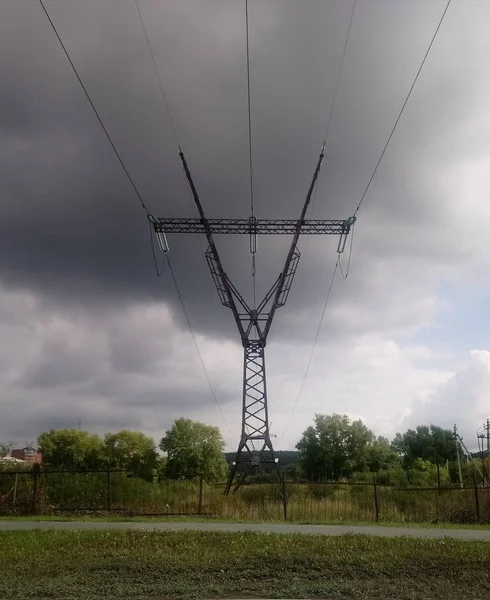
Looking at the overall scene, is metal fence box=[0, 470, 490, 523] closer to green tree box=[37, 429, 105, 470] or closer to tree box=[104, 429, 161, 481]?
tree box=[104, 429, 161, 481]

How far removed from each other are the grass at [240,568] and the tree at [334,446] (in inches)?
2699

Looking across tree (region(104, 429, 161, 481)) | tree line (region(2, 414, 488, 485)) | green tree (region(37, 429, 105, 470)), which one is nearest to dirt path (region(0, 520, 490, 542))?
tree line (region(2, 414, 488, 485))

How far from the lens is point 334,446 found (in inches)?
3250

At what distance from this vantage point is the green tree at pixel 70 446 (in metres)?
97.2

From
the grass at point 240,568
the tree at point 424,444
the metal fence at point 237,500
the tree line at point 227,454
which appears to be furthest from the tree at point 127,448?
the grass at point 240,568

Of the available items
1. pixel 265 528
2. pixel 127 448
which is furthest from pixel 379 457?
pixel 265 528

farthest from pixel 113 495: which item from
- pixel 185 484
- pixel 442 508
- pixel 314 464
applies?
pixel 314 464

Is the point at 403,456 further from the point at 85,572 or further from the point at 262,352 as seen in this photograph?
the point at 85,572

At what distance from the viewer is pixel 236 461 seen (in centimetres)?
2831

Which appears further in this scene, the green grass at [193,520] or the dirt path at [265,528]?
the green grass at [193,520]

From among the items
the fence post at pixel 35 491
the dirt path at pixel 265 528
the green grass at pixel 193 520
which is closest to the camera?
the dirt path at pixel 265 528

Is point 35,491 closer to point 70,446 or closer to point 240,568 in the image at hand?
point 240,568

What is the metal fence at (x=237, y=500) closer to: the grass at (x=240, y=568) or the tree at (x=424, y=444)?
the grass at (x=240, y=568)

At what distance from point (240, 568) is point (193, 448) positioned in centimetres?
7742
